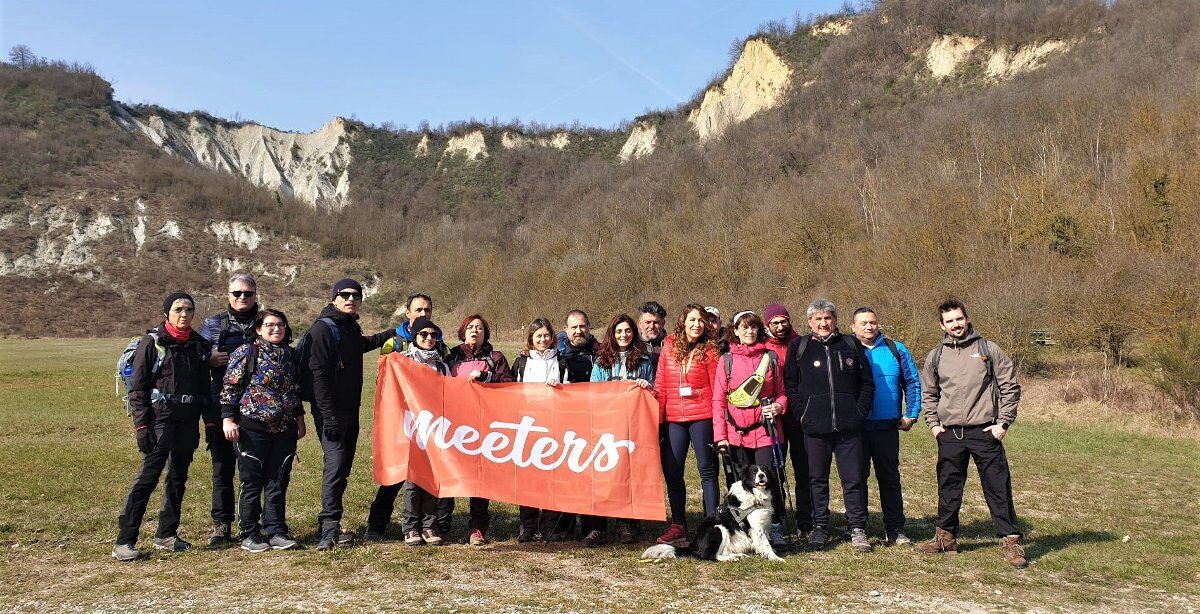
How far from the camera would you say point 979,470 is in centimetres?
608

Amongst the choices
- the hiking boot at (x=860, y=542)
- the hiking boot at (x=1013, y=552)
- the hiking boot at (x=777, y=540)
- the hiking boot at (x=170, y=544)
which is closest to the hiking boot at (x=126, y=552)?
the hiking boot at (x=170, y=544)

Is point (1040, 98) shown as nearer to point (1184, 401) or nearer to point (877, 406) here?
point (1184, 401)

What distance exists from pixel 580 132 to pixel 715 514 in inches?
4800

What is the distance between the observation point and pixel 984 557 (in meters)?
6.17

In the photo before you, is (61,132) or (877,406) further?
(61,132)

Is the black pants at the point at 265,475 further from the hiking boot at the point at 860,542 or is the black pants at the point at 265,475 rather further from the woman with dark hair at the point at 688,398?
the hiking boot at the point at 860,542

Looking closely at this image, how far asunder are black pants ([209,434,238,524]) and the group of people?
0.04 feet

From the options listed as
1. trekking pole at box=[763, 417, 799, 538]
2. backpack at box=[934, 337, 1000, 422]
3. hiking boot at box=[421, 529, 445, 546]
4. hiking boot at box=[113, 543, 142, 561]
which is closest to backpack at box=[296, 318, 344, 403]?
hiking boot at box=[421, 529, 445, 546]

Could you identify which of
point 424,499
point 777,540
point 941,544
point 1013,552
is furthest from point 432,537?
point 1013,552

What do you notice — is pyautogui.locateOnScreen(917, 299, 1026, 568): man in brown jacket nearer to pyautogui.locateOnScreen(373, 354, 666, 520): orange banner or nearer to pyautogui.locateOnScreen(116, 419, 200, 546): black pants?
pyautogui.locateOnScreen(373, 354, 666, 520): orange banner

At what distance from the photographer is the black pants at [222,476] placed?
634 cm

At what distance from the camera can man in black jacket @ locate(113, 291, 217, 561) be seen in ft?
19.0

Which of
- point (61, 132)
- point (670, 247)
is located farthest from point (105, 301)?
point (670, 247)

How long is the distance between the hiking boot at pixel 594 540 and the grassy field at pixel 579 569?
0.13 metres
